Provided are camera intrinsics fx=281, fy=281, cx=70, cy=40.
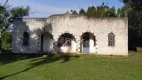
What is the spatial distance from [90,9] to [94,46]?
20.1 m

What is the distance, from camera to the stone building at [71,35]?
3581 cm

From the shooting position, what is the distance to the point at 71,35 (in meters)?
37.5

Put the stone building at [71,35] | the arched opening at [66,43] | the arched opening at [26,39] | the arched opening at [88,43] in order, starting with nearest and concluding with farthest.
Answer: the stone building at [71,35] → the arched opening at [88,43] → the arched opening at [66,43] → the arched opening at [26,39]

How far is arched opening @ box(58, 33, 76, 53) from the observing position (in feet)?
124

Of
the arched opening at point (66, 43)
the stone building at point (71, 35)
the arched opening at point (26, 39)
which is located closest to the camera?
the stone building at point (71, 35)

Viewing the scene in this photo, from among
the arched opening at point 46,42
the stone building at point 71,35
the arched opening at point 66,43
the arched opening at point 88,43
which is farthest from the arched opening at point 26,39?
the arched opening at point 88,43

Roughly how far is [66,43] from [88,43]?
3.01 meters

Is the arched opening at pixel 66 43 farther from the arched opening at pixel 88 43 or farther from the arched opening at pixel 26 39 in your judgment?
the arched opening at pixel 26 39

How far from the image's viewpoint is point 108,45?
3603 cm

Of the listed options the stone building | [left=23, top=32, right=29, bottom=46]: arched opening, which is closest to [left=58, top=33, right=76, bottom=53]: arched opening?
the stone building

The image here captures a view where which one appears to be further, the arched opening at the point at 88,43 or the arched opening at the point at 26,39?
the arched opening at the point at 26,39

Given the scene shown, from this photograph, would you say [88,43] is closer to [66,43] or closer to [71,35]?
[71,35]

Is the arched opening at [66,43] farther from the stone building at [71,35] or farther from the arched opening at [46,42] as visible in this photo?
the arched opening at [46,42]

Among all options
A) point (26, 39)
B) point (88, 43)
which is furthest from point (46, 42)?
point (88, 43)
